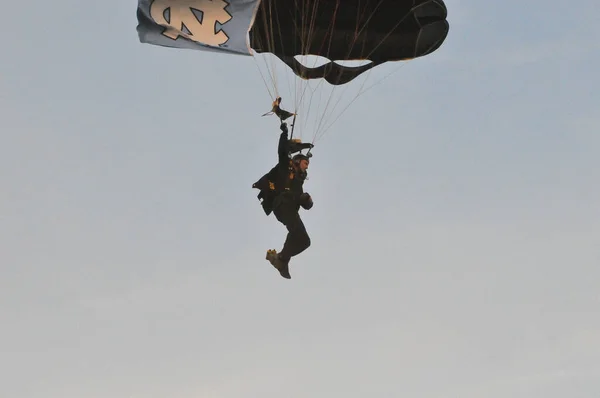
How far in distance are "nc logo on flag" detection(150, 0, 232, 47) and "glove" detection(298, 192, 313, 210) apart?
304 centimetres

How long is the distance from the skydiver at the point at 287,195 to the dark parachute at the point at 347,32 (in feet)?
8.33

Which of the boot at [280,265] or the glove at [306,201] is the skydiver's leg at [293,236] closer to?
the boot at [280,265]

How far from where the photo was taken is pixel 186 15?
2572 cm

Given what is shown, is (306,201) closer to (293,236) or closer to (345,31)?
(293,236)

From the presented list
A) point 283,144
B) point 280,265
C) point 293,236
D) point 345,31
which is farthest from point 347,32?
point 280,265

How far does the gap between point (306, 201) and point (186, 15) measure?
11.5 feet

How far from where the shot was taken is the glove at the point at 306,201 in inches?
1035

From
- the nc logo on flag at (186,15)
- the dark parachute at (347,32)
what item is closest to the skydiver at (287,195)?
the nc logo on flag at (186,15)

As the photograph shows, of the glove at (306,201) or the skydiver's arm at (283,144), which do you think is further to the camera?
the glove at (306,201)

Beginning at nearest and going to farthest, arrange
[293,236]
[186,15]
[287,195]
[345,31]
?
1. [186,15]
2. [287,195]
3. [293,236]
4. [345,31]

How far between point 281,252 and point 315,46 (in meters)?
3.94

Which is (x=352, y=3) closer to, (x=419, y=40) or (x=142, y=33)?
(x=419, y=40)

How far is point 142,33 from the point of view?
25.7m

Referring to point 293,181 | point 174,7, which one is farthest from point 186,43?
point 293,181
